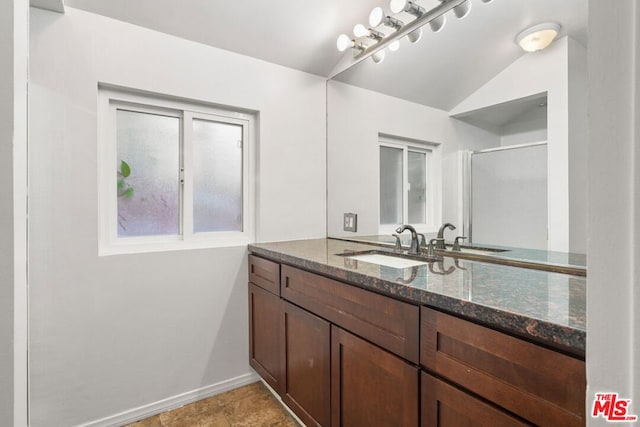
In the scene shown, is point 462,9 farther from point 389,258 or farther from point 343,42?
point 389,258

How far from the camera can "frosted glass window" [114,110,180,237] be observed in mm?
1813

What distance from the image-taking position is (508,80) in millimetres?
1378

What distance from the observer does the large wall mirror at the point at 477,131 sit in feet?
3.87

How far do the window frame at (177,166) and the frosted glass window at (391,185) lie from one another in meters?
0.85

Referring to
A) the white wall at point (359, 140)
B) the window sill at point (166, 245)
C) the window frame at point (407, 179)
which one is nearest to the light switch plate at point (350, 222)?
the white wall at point (359, 140)

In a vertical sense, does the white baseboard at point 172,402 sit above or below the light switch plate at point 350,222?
below

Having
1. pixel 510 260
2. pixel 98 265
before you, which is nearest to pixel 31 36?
pixel 98 265

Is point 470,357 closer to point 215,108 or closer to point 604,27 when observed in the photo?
point 604,27

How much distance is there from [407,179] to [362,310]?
3.23 ft

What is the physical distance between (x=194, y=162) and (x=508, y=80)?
1.71 meters

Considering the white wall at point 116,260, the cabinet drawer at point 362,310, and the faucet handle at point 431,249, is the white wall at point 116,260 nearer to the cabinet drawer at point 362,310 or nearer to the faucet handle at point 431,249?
the cabinet drawer at point 362,310

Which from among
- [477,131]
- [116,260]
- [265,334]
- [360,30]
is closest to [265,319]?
[265,334]

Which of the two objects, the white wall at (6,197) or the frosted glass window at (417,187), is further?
the frosted glass window at (417,187)

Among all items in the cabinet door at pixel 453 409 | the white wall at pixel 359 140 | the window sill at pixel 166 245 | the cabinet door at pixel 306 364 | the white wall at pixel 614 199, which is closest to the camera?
the white wall at pixel 614 199
